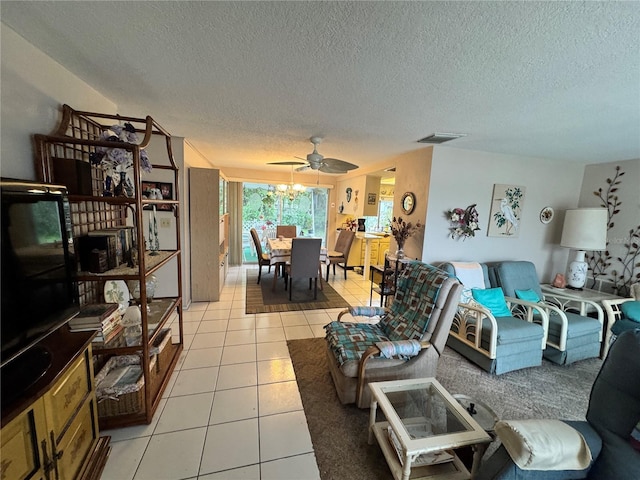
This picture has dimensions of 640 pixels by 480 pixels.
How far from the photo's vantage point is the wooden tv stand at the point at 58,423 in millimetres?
811

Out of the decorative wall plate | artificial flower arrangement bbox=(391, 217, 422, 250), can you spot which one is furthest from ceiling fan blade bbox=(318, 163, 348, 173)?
the decorative wall plate

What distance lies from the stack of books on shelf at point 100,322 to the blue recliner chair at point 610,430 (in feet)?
6.59

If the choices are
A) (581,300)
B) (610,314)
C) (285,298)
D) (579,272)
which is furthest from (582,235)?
(285,298)

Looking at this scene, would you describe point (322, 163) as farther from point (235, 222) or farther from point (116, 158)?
point (235, 222)

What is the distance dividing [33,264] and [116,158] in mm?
740

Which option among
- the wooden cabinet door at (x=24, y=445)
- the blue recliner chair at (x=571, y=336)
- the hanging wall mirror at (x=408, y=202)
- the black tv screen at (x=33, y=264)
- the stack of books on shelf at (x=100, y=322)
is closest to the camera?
the wooden cabinet door at (x=24, y=445)

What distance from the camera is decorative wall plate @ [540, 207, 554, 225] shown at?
3.53 m

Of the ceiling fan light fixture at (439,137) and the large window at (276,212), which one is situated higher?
the ceiling fan light fixture at (439,137)

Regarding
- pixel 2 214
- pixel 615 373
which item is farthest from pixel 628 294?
pixel 2 214

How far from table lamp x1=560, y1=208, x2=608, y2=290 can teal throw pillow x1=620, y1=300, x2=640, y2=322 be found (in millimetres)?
576

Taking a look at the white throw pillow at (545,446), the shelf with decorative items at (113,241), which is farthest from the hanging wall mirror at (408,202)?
the shelf with decorative items at (113,241)

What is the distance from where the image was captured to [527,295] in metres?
2.91

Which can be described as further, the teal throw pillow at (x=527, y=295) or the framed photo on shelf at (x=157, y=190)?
the framed photo on shelf at (x=157, y=190)

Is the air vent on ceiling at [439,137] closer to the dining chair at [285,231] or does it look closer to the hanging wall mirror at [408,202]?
the hanging wall mirror at [408,202]
